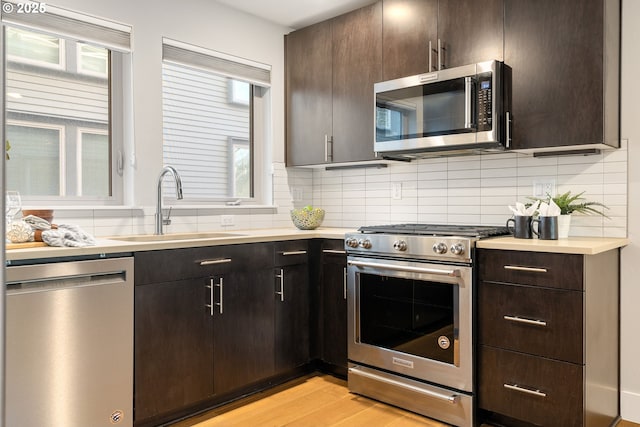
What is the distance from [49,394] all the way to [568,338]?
7.14 ft

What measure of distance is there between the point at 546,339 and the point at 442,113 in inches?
50.5

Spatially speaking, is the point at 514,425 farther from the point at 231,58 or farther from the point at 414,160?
the point at 231,58

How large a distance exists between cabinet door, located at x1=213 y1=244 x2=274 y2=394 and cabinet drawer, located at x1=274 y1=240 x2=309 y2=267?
0.07m

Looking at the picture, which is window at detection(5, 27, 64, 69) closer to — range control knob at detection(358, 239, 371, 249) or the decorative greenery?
range control knob at detection(358, 239, 371, 249)

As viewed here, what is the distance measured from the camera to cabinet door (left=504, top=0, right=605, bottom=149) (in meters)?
2.29

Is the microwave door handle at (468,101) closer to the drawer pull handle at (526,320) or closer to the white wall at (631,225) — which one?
the white wall at (631,225)

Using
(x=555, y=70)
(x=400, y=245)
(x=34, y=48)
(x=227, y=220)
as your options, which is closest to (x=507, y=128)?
(x=555, y=70)

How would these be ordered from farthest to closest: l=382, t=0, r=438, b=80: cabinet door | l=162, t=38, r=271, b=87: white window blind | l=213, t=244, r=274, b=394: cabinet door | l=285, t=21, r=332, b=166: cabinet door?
1. l=285, t=21, r=332, b=166: cabinet door
2. l=162, t=38, r=271, b=87: white window blind
3. l=382, t=0, r=438, b=80: cabinet door
4. l=213, t=244, r=274, b=394: cabinet door

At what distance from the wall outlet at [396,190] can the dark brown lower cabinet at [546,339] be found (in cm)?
111

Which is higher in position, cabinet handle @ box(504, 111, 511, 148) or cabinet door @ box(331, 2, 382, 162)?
cabinet door @ box(331, 2, 382, 162)

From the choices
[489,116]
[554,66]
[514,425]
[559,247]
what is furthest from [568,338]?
[554,66]

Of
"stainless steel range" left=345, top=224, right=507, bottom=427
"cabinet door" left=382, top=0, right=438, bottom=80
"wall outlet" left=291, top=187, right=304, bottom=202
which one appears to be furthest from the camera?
"wall outlet" left=291, top=187, right=304, bottom=202

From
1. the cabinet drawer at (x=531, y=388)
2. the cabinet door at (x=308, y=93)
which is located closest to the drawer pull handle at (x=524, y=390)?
the cabinet drawer at (x=531, y=388)

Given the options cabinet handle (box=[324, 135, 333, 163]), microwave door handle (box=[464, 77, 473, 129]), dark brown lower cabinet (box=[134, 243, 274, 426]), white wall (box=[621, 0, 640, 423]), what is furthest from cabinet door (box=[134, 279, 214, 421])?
white wall (box=[621, 0, 640, 423])
